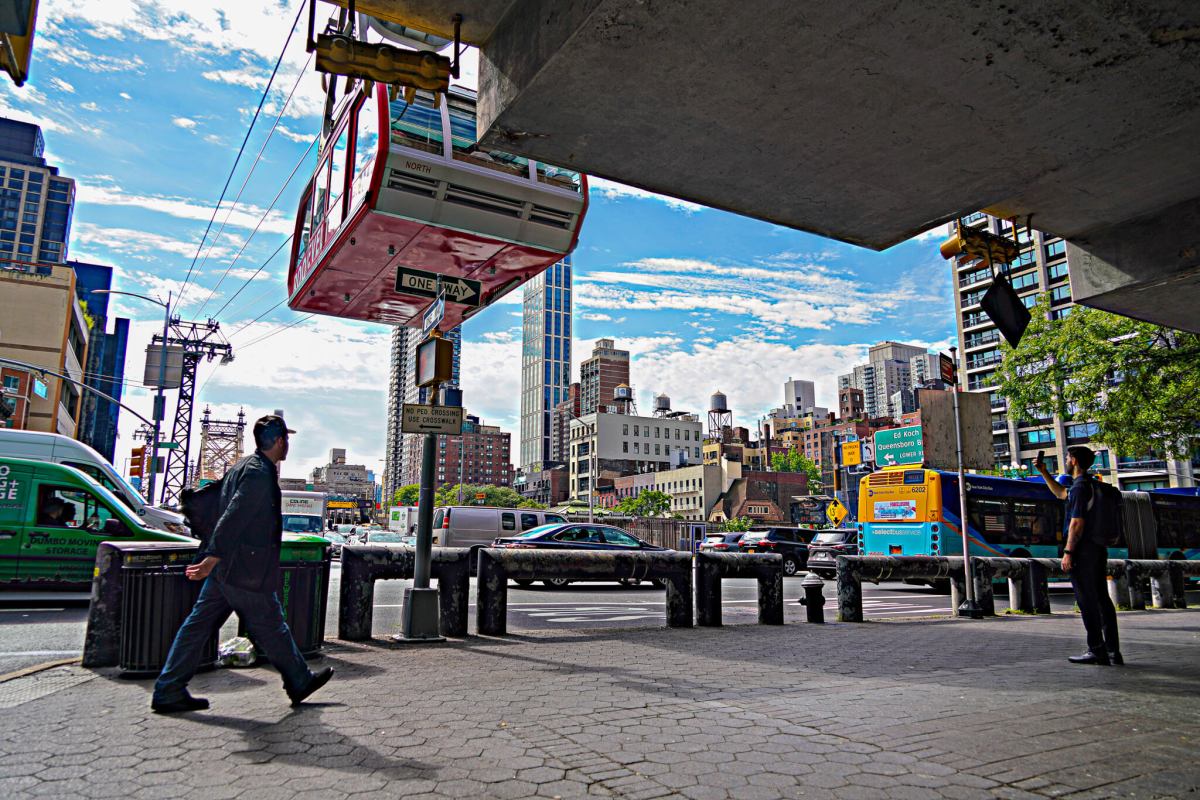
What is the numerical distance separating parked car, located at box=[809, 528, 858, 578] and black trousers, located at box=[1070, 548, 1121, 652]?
19285mm

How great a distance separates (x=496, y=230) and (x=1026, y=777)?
7.78 meters

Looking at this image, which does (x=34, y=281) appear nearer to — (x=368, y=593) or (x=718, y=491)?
(x=368, y=593)

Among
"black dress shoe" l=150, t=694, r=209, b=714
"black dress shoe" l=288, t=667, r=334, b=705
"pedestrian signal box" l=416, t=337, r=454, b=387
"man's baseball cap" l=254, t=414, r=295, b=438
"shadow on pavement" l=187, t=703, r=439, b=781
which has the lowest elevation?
"shadow on pavement" l=187, t=703, r=439, b=781

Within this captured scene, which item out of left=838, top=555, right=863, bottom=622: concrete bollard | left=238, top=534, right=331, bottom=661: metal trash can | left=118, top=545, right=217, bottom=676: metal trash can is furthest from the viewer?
left=838, top=555, right=863, bottom=622: concrete bollard

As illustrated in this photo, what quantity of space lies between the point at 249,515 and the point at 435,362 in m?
3.73

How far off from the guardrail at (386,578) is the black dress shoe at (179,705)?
3166 mm

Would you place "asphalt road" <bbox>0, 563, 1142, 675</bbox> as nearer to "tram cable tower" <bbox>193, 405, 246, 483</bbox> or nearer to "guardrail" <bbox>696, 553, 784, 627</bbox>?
"guardrail" <bbox>696, 553, 784, 627</bbox>

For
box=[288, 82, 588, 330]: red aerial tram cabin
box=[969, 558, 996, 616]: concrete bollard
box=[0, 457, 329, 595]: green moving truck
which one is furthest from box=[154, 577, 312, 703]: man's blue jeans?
box=[969, 558, 996, 616]: concrete bollard

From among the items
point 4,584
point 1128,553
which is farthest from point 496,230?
point 1128,553

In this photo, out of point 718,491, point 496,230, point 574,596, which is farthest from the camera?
point 718,491

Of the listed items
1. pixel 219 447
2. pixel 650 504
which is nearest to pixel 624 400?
pixel 650 504

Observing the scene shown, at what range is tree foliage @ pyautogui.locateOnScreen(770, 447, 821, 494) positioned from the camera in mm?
138875

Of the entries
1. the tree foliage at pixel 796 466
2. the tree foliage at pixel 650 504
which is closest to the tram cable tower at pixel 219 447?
the tree foliage at pixel 650 504

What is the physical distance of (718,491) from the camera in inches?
5241
